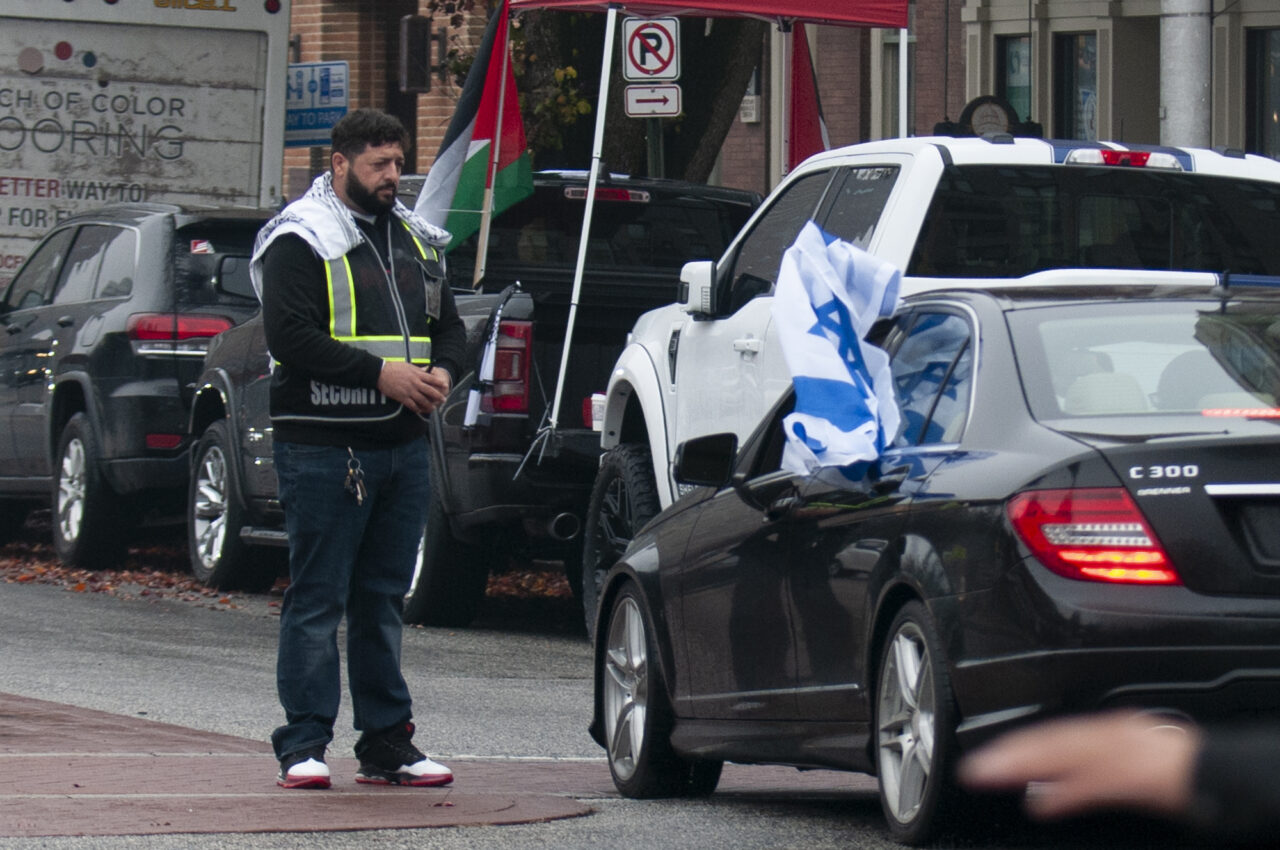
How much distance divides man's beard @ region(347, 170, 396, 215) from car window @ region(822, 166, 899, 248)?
77.6 inches

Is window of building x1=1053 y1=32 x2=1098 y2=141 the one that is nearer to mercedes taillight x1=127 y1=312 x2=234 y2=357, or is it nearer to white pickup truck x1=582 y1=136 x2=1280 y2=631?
mercedes taillight x1=127 y1=312 x2=234 y2=357

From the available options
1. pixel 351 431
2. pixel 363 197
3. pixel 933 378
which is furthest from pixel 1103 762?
pixel 363 197

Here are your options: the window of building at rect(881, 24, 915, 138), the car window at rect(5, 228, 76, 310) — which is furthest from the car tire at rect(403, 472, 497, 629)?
the window of building at rect(881, 24, 915, 138)

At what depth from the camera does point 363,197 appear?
748cm

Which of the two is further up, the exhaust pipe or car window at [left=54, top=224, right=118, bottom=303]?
car window at [left=54, top=224, right=118, bottom=303]

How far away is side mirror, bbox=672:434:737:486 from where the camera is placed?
7.14 meters

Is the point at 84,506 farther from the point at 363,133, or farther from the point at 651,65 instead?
the point at 363,133

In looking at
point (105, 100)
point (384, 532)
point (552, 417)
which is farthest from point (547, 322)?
point (105, 100)

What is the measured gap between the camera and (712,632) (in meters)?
7.27

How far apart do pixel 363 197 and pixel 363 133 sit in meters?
0.18

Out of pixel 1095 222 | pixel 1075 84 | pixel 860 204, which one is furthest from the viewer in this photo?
pixel 1075 84

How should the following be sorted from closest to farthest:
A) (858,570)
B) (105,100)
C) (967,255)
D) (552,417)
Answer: (858,570)
(967,255)
(552,417)
(105,100)

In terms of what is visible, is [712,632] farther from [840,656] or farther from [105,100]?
[105,100]

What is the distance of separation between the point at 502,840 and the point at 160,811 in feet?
3.06
